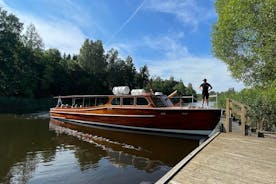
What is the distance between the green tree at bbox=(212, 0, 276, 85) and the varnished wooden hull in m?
2.90

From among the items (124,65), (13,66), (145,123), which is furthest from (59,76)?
(145,123)

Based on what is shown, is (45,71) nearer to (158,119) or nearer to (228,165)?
(158,119)

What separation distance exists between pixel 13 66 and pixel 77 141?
2997 cm

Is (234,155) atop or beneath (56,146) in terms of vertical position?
atop

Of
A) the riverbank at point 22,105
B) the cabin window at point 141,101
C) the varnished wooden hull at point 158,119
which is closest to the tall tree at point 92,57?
the riverbank at point 22,105

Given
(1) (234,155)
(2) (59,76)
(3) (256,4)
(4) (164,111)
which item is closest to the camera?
(1) (234,155)

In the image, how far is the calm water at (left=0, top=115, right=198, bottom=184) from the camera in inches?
276

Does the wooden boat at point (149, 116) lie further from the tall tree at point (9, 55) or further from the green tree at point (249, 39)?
the tall tree at point (9, 55)

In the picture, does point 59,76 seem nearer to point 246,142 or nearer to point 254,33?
point 254,33

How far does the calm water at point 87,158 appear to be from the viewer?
23.0 ft

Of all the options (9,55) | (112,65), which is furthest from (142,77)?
(9,55)

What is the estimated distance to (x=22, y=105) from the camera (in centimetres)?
3400

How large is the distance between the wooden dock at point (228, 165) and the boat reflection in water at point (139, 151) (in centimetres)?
167

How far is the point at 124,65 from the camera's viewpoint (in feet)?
205
